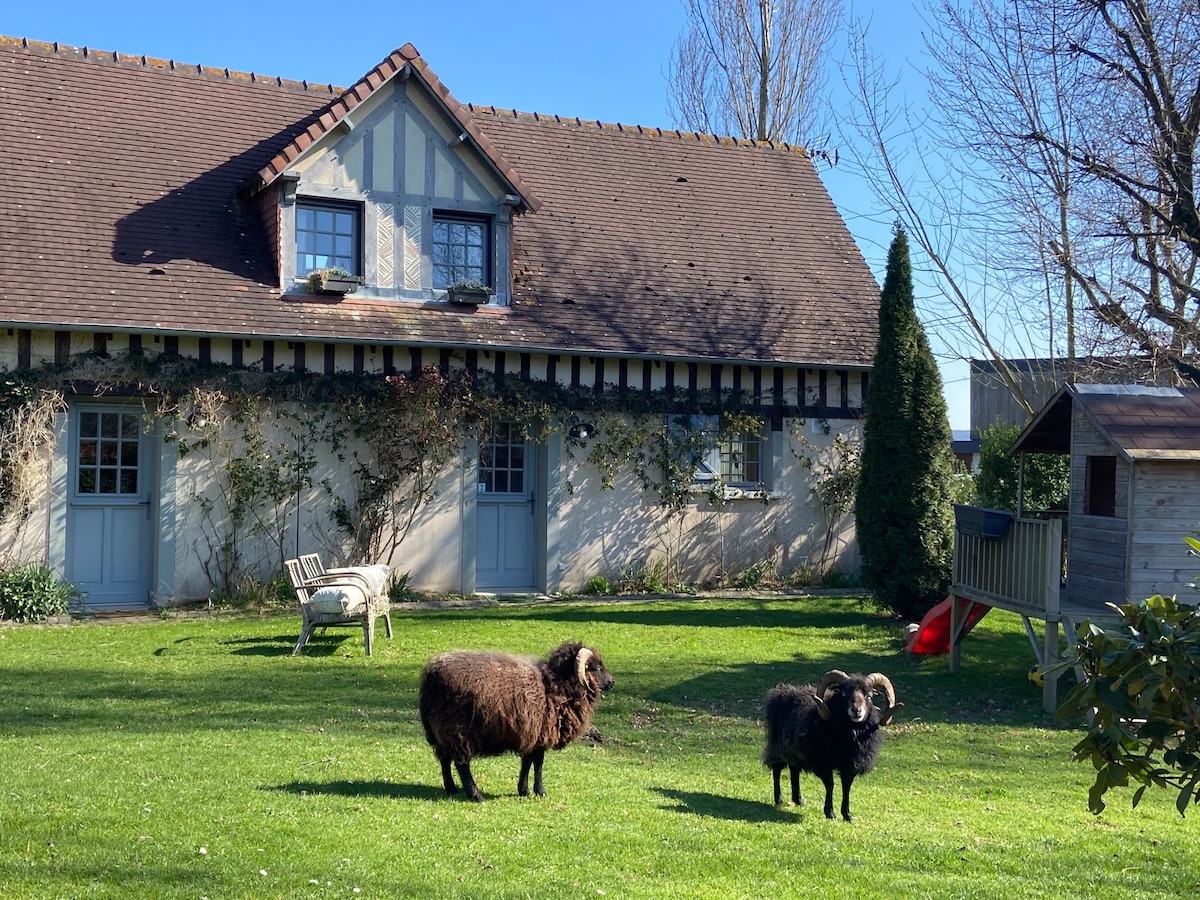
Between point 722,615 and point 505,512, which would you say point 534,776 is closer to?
point 722,615

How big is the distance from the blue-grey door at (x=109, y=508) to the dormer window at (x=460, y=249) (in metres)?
4.78

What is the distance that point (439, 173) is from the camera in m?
17.6

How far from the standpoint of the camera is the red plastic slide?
45.8ft

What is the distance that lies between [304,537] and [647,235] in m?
7.98

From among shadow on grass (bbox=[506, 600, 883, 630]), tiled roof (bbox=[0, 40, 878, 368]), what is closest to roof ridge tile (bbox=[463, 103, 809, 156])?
tiled roof (bbox=[0, 40, 878, 368])

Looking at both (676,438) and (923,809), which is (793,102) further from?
(923,809)

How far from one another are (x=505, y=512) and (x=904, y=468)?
231 inches

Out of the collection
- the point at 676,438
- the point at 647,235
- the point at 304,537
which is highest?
the point at 647,235

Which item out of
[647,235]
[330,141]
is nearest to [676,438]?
[647,235]

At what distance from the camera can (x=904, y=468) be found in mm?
15977

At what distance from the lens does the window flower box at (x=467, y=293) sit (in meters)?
17.4

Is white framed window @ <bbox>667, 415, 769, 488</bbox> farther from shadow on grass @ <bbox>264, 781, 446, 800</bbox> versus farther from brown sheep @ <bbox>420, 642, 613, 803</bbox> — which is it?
shadow on grass @ <bbox>264, 781, 446, 800</bbox>

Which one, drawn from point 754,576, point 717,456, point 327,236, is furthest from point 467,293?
point 754,576

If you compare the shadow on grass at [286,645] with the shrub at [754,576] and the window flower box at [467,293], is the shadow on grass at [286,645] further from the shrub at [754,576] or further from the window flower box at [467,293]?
the shrub at [754,576]
